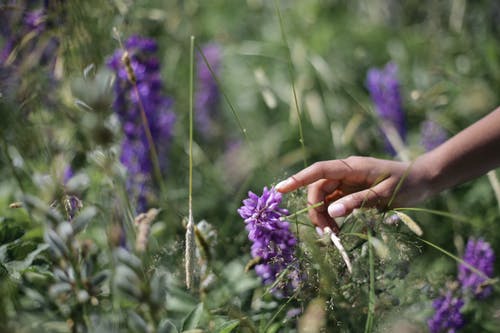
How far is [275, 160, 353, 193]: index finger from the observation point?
1063 mm

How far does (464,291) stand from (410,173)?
43cm

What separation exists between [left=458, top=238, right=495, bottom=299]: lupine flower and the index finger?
533mm

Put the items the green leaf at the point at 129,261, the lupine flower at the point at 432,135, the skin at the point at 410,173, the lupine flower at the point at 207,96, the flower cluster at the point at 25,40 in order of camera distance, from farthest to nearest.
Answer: the lupine flower at the point at 207,96 → the lupine flower at the point at 432,135 → the flower cluster at the point at 25,40 → the skin at the point at 410,173 → the green leaf at the point at 129,261

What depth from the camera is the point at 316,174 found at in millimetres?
1081

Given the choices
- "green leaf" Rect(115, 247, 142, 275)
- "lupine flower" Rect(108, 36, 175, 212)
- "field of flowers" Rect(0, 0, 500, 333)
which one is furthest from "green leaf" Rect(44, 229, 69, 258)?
"lupine flower" Rect(108, 36, 175, 212)

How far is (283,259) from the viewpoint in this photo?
3.63 feet

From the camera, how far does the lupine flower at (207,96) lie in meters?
2.46

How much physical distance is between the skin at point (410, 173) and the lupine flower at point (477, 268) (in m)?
0.33

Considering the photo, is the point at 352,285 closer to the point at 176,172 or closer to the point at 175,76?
the point at 176,172

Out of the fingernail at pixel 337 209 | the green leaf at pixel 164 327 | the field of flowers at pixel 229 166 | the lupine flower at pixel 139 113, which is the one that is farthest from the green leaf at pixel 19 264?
the fingernail at pixel 337 209

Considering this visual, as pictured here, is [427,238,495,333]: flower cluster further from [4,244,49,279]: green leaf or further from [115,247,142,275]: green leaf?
[4,244,49,279]: green leaf

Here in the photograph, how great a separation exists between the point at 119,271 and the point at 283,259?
0.44 m

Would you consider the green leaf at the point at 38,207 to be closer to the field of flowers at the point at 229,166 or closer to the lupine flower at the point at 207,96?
the field of flowers at the point at 229,166

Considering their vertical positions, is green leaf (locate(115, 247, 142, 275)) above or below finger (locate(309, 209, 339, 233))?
above
